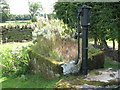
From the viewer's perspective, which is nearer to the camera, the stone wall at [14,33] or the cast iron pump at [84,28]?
the cast iron pump at [84,28]

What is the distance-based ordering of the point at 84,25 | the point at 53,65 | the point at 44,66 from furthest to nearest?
the point at 44,66 < the point at 53,65 < the point at 84,25

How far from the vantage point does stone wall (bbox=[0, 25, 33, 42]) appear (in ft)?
31.6

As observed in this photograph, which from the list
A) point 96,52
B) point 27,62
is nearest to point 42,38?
point 27,62

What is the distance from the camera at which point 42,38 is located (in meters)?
3.81

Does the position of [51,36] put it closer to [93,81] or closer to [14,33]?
[93,81]

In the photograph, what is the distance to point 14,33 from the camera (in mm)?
9688

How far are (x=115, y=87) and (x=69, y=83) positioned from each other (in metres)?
0.72

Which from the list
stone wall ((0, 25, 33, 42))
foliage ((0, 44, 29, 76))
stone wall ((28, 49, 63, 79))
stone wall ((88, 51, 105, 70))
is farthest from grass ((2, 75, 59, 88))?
stone wall ((0, 25, 33, 42))

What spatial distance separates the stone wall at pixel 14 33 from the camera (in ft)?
31.6

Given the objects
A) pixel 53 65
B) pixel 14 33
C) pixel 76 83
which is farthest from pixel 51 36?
pixel 14 33

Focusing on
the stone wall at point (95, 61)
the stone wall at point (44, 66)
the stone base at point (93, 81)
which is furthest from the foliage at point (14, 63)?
the stone base at point (93, 81)

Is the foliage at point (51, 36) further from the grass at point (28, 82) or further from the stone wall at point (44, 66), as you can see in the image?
the grass at point (28, 82)

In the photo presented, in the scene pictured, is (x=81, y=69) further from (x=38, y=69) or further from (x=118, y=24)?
(x=118, y=24)

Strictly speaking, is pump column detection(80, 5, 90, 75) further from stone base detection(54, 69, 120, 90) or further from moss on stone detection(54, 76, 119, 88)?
moss on stone detection(54, 76, 119, 88)
